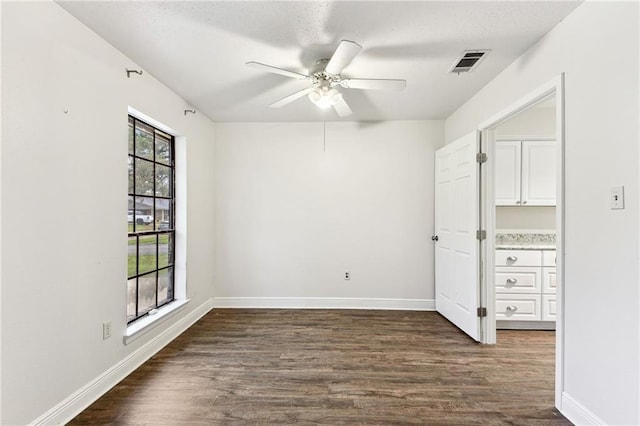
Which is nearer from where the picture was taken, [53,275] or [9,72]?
[9,72]

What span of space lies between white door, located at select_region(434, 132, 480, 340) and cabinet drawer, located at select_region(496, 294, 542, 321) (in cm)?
45

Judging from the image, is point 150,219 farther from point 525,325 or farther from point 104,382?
point 525,325

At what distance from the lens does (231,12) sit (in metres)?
1.74

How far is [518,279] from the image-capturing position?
3135mm

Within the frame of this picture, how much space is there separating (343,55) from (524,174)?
2.80 m

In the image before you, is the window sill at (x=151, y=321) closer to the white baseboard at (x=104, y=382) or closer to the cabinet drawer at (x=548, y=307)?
the white baseboard at (x=104, y=382)

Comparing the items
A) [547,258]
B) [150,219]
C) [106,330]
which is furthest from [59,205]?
[547,258]

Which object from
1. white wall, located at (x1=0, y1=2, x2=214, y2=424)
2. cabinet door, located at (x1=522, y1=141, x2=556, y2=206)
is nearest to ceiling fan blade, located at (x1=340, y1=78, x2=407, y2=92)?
white wall, located at (x1=0, y1=2, x2=214, y2=424)

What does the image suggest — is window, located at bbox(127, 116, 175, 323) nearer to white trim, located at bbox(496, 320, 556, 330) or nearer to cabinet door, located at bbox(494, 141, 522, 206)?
white trim, located at bbox(496, 320, 556, 330)

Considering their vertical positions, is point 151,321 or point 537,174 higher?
point 537,174

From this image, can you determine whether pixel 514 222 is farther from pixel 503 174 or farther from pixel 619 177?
pixel 619 177

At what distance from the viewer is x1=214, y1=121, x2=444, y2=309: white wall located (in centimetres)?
385

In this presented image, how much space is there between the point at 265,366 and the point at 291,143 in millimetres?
2668

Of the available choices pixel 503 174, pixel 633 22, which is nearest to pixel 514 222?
pixel 503 174
